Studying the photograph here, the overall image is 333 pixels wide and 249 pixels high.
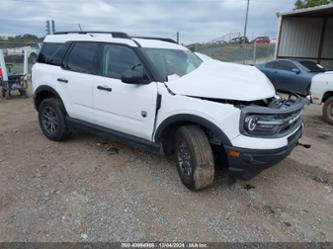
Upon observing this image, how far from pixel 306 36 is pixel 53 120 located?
49.9 feet

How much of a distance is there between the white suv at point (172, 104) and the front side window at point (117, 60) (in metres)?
0.01

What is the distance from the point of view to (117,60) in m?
3.82

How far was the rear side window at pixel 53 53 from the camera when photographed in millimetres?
4570

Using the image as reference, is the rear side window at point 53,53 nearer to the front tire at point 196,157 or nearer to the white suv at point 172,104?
the white suv at point 172,104

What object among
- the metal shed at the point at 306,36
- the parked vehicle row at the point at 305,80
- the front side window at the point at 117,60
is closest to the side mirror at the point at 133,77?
the front side window at the point at 117,60

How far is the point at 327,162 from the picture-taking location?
4.34m

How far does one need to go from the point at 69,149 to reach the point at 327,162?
13.7 ft

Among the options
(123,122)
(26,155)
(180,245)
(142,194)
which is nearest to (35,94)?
(26,155)

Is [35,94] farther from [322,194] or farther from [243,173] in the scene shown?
[322,194]

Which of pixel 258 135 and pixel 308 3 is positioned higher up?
pixel 308 3

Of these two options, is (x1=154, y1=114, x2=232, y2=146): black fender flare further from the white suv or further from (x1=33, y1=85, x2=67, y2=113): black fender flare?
(x1=33, y1=85, x2=67, y2=113): black fender flare

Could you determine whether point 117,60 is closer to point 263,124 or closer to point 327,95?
point 263,124

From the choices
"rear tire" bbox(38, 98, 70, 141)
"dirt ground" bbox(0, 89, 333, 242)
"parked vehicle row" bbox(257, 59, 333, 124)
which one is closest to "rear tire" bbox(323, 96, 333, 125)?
"parked vehicle row" bbox(257, 59, 333, 124)

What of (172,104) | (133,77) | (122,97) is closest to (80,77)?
(122,97)
